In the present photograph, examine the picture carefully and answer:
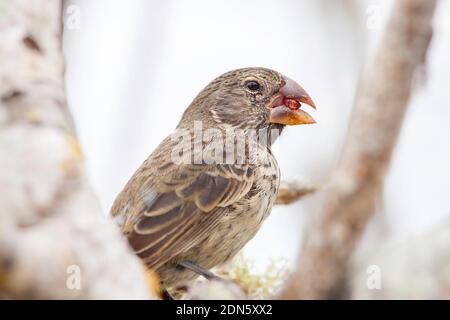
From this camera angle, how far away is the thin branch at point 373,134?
4.70 meters

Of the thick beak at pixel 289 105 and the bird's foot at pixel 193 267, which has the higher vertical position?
the thick beak at pixel 289 105

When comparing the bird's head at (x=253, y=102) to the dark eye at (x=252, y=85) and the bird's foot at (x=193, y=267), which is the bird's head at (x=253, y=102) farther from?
the bird's foot at (x=193, y=267)

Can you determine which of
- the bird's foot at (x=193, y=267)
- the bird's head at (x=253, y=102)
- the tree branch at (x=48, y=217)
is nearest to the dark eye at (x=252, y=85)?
the bird's head at (x=253, y=102)

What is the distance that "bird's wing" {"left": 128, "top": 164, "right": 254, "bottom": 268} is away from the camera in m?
3.79

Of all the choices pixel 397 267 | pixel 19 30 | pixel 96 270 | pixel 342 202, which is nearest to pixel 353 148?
pixel 342 202

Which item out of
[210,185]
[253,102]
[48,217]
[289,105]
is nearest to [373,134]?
[289,105]

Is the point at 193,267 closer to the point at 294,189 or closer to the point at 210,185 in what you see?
the point at 210,185

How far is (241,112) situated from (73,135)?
275cm

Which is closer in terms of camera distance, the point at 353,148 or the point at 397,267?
the point at 397,267

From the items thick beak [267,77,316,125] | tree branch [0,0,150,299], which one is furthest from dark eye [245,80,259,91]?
tree branch [0,0,150,299]

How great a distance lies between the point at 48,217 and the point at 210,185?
2.13 meters

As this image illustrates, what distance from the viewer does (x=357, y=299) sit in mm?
2783

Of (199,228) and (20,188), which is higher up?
(20,188)
